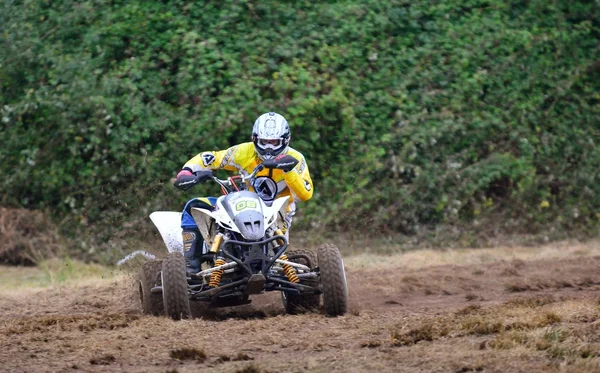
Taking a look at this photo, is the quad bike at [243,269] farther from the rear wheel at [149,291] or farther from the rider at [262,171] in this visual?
the rider at [262,171]

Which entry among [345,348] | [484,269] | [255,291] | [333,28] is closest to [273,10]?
[333,28]

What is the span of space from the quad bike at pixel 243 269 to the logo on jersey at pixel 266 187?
14.5 inches

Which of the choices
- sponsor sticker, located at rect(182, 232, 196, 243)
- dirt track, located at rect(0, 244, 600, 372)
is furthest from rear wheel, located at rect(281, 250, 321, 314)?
sponsor sticker, located at rect(182, 232, 196, 243)

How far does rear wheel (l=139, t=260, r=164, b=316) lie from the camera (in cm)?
937

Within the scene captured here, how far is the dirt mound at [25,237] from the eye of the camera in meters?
15.0

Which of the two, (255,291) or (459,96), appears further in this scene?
(459,96)

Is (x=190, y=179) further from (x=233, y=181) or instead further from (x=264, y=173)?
(x=264, y=173)

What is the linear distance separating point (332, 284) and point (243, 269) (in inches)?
29.2

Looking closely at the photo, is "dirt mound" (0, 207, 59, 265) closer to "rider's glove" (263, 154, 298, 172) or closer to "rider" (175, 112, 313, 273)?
"rider" (175, 112, 313, 273)

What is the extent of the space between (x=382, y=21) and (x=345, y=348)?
9992 millimetres

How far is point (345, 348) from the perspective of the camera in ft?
23.6

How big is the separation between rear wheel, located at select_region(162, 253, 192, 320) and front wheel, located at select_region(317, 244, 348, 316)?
3.69 ft

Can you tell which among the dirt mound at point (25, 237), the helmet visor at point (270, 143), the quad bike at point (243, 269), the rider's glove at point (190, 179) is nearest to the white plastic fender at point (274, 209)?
the quad bike at point (243, 269)

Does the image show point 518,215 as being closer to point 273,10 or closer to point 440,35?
point 440,35
